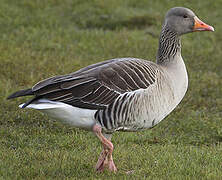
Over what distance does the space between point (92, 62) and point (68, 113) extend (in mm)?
5727

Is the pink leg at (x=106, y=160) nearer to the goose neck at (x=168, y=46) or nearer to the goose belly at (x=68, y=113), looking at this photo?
the goose belly at (x=68, y=113)

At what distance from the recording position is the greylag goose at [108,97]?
5484 mm

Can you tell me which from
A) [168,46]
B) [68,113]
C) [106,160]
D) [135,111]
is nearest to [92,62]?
[168,46]

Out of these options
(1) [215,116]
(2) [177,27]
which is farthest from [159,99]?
(1) [215,116]

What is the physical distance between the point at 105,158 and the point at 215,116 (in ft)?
11.5

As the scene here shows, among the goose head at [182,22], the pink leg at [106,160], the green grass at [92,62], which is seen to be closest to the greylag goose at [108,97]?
the pink leg at [106,160]

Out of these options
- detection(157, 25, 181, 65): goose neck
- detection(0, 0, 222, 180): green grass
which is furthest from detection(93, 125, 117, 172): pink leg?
detection(157, 25, 181, 65): goose neck

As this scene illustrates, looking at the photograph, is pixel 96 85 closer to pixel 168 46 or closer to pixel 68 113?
pixel 68 113

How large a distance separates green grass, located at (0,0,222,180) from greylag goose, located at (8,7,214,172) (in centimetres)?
64

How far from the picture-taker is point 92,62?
36.4 feet

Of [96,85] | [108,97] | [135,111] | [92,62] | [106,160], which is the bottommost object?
[92,62]

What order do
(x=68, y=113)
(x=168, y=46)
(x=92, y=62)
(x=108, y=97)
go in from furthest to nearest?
(x=92, y=62) → (x=168, y=46) → (x=108, y=97) → (x=68, y=113)

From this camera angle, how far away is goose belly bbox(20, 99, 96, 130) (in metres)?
5.36

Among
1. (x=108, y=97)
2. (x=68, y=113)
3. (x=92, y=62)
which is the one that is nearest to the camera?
(x=68, y=113)
